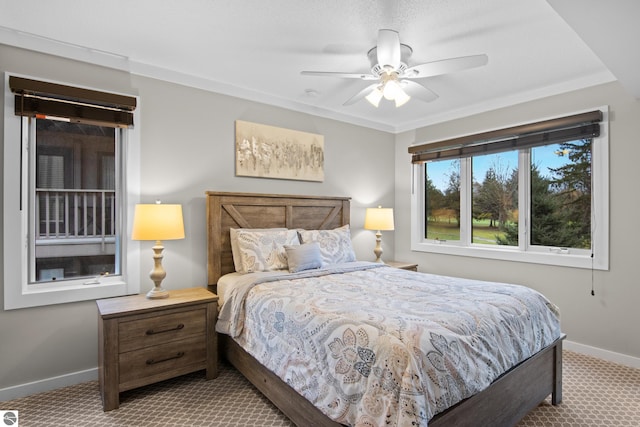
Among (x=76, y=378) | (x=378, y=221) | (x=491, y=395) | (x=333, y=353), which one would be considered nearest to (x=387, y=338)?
(x=333, y=353)

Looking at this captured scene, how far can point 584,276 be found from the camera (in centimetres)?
319

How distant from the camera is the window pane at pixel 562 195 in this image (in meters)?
3.28

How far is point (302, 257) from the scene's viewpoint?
120 inches

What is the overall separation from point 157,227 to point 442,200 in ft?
11.4

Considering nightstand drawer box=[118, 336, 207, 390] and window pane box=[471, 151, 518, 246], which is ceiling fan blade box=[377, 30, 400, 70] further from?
nightstand drawer box=[118, 336, 207, 390]

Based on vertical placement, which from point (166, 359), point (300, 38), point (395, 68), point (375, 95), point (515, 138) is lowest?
point (166, 359)

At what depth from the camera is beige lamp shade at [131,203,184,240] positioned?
260 centimetres

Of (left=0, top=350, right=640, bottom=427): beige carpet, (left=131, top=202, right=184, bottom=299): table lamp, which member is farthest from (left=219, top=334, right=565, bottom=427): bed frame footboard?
(left=131, top=202, right=184, bottom=299): table lamp

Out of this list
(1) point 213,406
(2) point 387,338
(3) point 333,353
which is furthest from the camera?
(1) point 213,406

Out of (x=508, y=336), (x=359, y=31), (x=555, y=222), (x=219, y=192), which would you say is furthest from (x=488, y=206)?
(x=219, y=192)

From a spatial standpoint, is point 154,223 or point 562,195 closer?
point 154,223

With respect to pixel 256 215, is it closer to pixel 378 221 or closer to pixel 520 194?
pixel 378 221

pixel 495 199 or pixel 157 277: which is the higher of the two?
pixel 495 199

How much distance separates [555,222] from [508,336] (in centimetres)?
215
